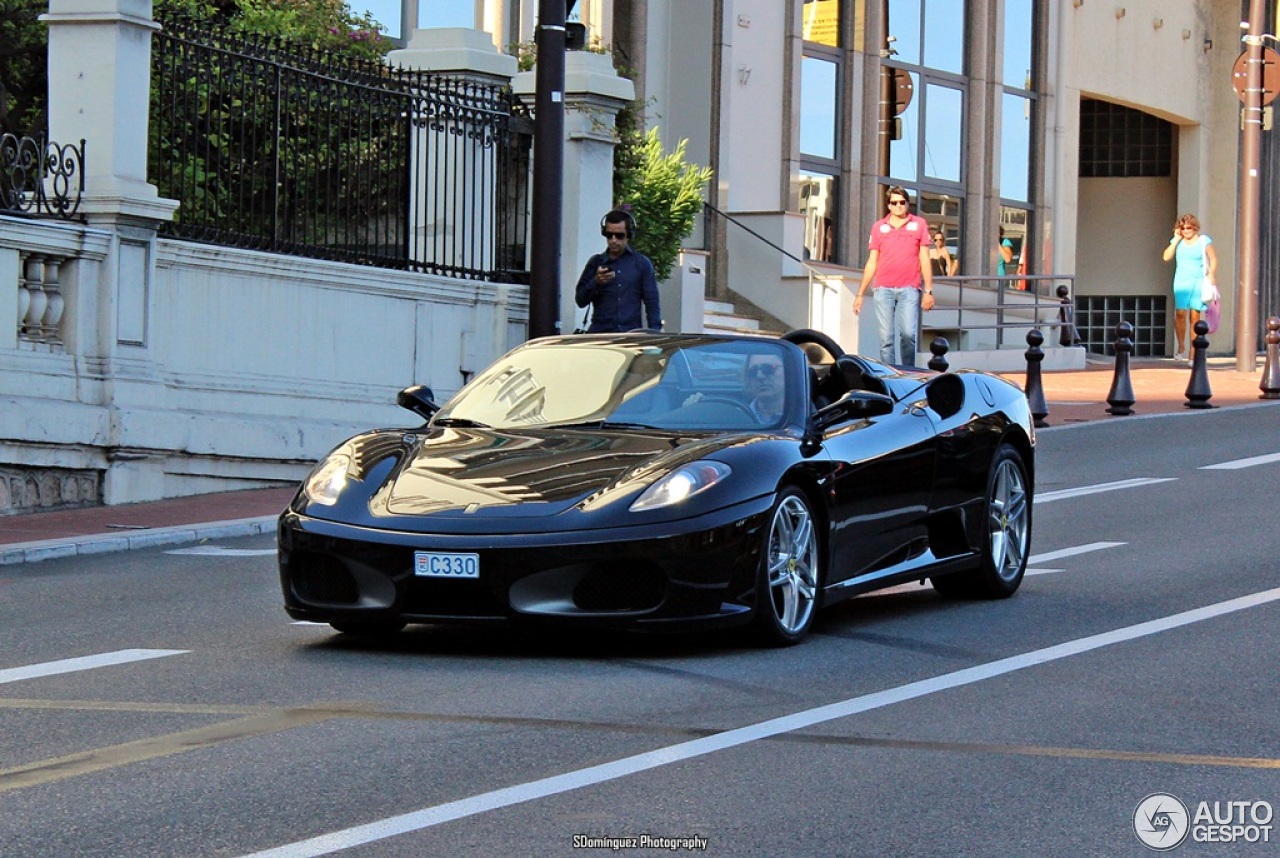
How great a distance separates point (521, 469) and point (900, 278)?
13069mm

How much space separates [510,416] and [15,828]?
4.24 m

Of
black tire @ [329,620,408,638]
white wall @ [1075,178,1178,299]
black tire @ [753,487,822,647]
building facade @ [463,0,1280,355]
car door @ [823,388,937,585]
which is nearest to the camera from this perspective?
black tire @ [753,487,822,647]

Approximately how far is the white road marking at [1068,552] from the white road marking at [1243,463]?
16.2 ft

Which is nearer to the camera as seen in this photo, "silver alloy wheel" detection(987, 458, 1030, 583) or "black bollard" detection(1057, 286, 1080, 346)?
"silver alloy wheel" detection(987, 458, 1030, 583)

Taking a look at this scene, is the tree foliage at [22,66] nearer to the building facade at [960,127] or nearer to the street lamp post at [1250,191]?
the building facade at [960,127]

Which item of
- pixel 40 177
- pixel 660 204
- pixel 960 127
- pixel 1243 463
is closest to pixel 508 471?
pixel 40 177

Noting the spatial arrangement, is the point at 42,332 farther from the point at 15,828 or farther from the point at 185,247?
the point at 15,828

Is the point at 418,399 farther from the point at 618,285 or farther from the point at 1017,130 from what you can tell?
the point at 1017,130

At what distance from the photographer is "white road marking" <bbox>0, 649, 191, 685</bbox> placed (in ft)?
Result: 26.2

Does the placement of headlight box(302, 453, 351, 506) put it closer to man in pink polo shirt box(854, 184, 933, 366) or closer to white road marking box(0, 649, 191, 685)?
white road marking box(0, 649, 191, 685)

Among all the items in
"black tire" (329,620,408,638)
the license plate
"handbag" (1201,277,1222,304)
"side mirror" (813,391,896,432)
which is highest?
"handbag" (1201,277,1222,304)

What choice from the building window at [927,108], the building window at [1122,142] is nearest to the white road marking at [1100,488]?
the building window at [927,108]

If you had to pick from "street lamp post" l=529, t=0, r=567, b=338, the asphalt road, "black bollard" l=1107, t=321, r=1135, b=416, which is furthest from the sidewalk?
"black bollard" l=1107, t=321, r=1135, b=416

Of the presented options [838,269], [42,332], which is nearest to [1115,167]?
[838,269]
